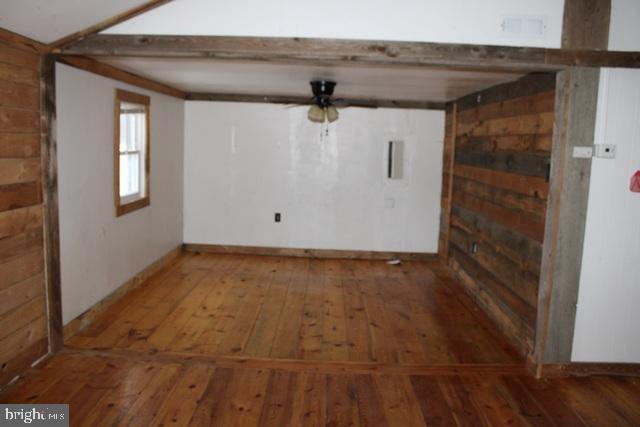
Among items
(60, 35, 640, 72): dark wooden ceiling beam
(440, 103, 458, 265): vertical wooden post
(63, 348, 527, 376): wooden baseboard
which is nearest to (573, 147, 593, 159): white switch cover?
(60, 35, 640, 72): dark wooden ceiling beam

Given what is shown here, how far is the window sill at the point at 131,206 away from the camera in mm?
4590

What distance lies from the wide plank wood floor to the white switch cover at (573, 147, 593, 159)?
58.5 inches

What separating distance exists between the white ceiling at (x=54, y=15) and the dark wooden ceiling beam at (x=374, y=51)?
0.17 m

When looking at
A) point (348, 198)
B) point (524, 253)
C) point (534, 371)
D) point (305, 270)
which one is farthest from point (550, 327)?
point (348, 198)

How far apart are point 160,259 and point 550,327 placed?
4129mm

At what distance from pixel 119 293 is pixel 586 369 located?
150 inches

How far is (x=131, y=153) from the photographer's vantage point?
5.05 m

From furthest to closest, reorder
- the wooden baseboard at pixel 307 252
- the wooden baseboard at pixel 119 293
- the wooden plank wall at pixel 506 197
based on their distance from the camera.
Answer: the wooden baseboard at pixel 307 252, the wooden baseboard at pixel 119 293, the wooden plank wall at pixel 506 197

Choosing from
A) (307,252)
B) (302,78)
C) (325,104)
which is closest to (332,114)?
(325,104)

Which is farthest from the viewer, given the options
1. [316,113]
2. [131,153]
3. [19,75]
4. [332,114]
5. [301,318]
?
[332,114]

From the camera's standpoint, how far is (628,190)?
10.7 ft

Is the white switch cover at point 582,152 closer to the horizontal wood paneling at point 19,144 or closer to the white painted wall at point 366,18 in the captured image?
the white painted wall at point 366,18

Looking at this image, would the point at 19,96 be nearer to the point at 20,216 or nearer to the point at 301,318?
the point at 20,216

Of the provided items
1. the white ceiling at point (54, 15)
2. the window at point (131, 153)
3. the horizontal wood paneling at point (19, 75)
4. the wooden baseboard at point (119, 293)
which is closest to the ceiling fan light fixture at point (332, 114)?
the window at point (131, 153)
